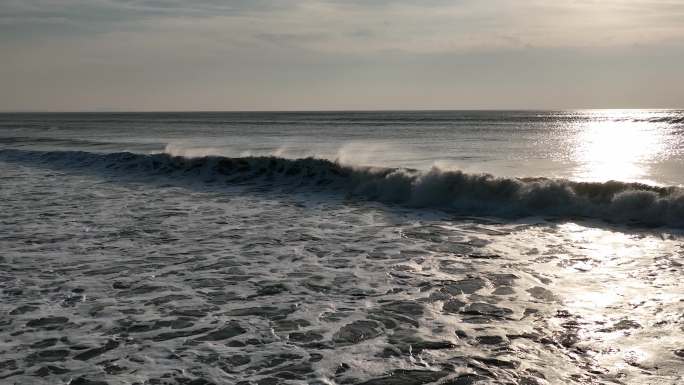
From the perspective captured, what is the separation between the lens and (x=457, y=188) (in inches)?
676

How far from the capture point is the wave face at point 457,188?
1414 cm

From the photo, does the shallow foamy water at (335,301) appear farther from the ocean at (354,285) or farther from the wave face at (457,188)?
the wave face at (457,188)

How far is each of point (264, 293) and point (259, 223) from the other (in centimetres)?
542

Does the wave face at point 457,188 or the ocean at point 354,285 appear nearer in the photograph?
the ocean at point 354,285

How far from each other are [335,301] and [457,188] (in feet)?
32.9

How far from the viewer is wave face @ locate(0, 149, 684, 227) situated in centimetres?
1414

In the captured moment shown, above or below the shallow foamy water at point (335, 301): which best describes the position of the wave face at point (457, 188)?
above

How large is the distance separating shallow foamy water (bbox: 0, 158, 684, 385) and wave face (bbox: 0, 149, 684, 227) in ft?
4.63

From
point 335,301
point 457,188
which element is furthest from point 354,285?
point 457,188

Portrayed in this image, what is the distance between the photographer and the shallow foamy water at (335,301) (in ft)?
18.9

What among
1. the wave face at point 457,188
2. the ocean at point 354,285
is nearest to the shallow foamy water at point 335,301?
the ocean at point 354,285

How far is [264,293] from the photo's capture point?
820 centimetres

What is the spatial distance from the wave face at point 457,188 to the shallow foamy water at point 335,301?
1411 mm

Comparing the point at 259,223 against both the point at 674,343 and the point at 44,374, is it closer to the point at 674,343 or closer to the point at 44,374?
the point at 44,374
